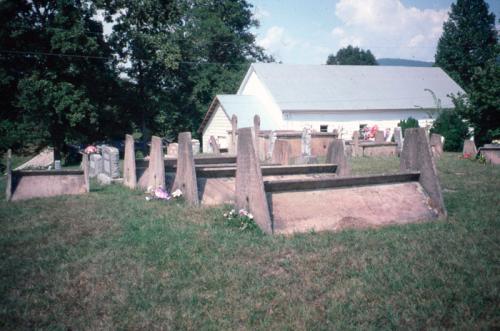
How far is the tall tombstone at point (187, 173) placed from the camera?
841cm

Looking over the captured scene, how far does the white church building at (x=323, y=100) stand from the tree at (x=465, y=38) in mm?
18823

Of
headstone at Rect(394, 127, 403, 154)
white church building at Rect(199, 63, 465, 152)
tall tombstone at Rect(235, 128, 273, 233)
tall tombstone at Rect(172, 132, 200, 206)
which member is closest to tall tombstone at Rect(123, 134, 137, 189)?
tall tombstone at Rect(172, 132, 200, 206)

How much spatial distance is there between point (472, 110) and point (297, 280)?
2040 cm

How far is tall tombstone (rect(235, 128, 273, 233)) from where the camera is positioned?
622 centimetres

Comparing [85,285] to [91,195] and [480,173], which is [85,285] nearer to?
[91,195]

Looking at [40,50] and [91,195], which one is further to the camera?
[40,50]

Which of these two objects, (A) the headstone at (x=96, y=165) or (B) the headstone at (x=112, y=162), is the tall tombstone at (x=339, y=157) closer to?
(B) the headstone at (x=112, y=162)

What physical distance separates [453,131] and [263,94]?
47.2 feet

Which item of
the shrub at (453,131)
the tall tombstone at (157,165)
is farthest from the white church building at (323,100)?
the tall tombstone at (157,165)

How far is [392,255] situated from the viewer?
5121mm

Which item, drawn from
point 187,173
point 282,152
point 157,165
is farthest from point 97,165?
point 187,173

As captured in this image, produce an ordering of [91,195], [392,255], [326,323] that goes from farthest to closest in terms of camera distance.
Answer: [91,195], [392,255], [326,323]

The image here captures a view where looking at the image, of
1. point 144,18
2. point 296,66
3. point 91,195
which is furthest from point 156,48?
point 91,195

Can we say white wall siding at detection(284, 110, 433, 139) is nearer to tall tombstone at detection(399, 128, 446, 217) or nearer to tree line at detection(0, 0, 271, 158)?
tree line at detection(0, 0, 271, 158)
